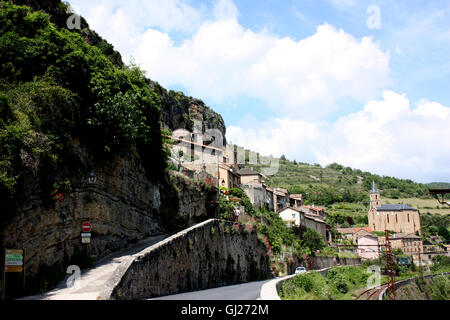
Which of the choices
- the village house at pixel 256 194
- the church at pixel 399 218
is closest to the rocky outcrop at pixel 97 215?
the village house at pixel 256 194

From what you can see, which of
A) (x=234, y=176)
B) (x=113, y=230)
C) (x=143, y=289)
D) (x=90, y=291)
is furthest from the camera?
(x=234, y=176)

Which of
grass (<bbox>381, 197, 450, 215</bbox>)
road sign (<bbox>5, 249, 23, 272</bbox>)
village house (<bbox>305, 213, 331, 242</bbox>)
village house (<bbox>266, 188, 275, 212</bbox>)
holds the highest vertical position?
grass (<bbox>381, 197, 450, 215</bbox>)

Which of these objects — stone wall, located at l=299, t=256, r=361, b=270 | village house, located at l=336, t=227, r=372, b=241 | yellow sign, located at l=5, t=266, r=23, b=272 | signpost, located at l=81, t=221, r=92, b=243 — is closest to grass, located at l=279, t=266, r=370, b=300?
stone wall, located at l=299, t=256, r=361, b=270

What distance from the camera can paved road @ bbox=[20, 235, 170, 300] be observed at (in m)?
12.2

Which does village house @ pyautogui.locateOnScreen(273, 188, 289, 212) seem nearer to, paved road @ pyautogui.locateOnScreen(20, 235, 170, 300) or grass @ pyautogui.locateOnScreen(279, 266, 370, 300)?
grass @ pyautogui.locateOnScreen(279, 266, 370, 300)

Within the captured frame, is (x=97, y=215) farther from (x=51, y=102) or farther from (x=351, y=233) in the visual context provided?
(x=351, y=233)

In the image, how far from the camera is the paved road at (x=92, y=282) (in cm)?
1221

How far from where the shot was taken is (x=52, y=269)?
14844mm

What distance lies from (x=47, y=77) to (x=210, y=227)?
41.1ft

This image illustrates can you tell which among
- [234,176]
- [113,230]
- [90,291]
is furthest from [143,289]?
[234,176]

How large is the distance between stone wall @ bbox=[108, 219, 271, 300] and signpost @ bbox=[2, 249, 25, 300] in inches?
121

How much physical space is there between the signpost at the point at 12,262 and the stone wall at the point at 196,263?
308cm

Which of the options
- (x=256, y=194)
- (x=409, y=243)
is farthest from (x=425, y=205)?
(x=256, y=194)
